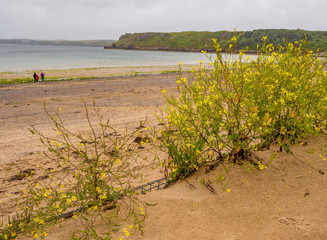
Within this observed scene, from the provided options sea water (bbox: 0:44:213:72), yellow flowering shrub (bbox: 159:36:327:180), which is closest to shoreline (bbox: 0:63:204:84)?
sea water (bbox: 0:44:213:72)

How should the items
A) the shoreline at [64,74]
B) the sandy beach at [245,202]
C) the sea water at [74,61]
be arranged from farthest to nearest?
the sea water at [74,61] < the shoreline at [64,74] < the sandy beach at [245,202]

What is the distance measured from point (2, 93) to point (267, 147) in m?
20.6

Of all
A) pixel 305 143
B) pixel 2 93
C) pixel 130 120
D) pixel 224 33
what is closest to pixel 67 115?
pixel 130 120

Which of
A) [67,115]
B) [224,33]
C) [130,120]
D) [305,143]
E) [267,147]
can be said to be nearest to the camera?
[267,147]

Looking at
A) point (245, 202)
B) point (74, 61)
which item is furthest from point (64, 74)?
point (245, 202)

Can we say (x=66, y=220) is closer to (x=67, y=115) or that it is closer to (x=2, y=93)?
(x=67, y=115)

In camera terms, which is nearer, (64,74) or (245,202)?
(245,202)

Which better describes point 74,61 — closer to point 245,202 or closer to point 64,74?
point 64,74

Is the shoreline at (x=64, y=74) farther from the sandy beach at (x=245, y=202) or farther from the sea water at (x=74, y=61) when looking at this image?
the sandy beach at (x=245, y=202)

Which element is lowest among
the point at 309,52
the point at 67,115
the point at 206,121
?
the point at 67,115

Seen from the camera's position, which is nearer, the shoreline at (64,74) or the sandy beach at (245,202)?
the sandy beach at (245,202)

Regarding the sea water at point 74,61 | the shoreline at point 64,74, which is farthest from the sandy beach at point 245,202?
the sea water at point 74,61

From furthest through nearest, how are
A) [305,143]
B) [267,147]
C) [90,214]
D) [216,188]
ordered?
[305,143]
[267,147]
[216,188]
[90,214]

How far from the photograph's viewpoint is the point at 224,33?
551 ft
